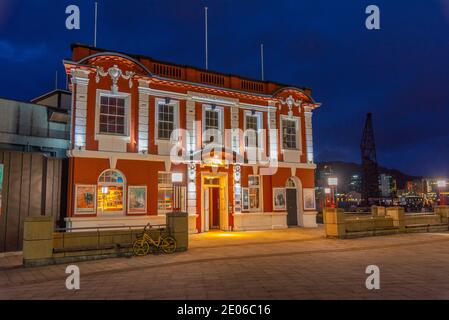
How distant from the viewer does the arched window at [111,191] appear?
51.1 ft

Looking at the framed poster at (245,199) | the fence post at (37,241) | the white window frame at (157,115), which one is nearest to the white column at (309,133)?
the framed poster at (245,199)

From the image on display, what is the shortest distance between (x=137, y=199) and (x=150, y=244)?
4.96 metres

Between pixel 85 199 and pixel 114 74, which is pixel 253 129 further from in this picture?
pixel 85 199

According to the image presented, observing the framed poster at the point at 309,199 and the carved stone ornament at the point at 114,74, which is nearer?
the carved stone ornament at the point at 114,74

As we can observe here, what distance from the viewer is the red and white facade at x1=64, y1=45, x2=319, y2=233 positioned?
15.6 meters

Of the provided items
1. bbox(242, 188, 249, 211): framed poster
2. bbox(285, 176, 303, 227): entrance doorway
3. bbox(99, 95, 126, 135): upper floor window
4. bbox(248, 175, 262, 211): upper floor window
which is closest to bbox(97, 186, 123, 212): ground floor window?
bbox(99, 95, 126, 135): upper floor window

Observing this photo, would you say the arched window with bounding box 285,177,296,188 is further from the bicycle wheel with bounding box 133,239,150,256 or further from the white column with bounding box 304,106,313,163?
the bicycle wheel with bounding box 133,239,150,256

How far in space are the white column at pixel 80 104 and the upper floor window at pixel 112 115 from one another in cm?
80

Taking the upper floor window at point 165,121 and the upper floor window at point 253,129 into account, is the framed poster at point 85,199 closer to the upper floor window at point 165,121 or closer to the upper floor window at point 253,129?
the upper floor window at point 165,121

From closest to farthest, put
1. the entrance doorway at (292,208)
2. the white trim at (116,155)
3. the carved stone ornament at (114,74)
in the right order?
the white trim at (116,155)
the carved stone ornament at (114,74)
the entrance doorway at (292,208)

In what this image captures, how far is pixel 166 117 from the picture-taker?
58.9ft

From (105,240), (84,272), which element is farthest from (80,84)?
(84,272)

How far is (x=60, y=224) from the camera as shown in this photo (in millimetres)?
14500

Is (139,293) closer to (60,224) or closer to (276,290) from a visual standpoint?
(276,290)
